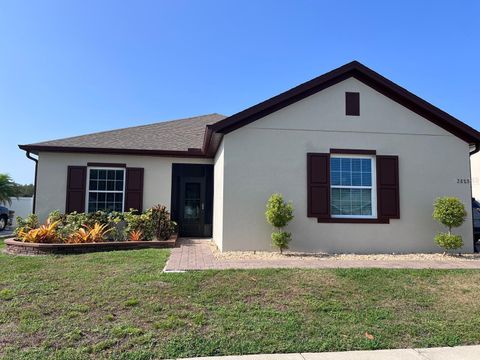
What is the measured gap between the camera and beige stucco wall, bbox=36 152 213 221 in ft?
41.8

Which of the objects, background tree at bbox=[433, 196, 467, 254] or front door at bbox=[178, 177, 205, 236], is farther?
front door at bbox=[178, 177, 205, 236]

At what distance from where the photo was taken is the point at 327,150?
10195mm

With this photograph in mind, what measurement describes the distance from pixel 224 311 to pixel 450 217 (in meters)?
7.18

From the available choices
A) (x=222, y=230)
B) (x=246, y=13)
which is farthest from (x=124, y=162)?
(x=246, y=13)

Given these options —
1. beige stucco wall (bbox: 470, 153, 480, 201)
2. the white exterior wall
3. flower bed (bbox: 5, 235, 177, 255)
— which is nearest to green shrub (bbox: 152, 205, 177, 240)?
flower bed (bbox: 5, 235, 177, 255)

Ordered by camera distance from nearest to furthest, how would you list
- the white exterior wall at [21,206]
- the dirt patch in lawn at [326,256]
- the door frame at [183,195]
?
the dirt patch in lawn at [326,256] → the door frame at [183,195] → the white exterior wall at [21,206]

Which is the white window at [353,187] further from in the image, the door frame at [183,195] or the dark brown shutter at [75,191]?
the dark brown shutter at [75,191]

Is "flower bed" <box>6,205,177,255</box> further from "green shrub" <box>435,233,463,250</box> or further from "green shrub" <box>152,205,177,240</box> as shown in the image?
"green shrub" <box>435,233,463,250</box>

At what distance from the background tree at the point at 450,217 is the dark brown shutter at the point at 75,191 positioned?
11.1 meters

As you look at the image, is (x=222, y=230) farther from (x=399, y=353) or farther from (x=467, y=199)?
(x=467, y=199)

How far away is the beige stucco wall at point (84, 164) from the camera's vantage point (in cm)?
1275

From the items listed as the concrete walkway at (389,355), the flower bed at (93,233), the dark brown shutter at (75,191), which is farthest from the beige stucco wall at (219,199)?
the concrete walkway at (389,355)

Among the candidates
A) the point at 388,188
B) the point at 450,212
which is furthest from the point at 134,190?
the point at 450,212

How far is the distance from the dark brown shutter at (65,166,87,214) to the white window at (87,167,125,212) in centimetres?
25
